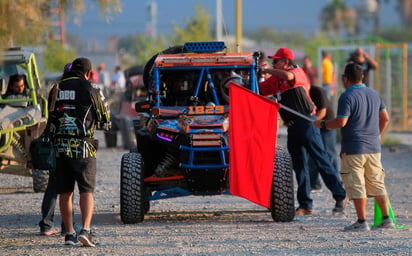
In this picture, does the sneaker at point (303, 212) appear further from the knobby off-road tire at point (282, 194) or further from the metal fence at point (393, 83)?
the metal fence at point (393, 83)

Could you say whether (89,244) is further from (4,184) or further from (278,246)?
(4,184)

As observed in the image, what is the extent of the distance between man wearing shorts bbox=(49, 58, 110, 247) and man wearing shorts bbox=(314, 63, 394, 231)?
8.55 ft

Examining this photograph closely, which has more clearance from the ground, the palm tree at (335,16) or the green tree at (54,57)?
the green tree at (54,57)

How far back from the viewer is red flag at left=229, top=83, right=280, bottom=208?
1123 centimetres

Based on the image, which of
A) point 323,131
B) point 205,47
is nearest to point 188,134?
point 205,47

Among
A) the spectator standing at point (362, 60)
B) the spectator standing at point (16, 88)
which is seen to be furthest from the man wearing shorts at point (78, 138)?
the spectator standing at point (362, 60)

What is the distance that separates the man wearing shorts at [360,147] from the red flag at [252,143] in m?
0.77

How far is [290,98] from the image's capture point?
490 inches

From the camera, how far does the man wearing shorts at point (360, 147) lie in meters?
10.8

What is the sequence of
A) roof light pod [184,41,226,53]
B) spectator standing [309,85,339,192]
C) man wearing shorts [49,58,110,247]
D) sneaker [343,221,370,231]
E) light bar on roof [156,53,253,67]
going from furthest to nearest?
spectator standing [309,85,339,192], roof light pod [184,41,226,53], light bar on roof [156,53,253,67], sneaker [343,221,370,231], man wearing shorts [49,58,110,247]

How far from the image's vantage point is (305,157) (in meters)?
12.6

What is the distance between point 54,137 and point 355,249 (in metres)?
3.02

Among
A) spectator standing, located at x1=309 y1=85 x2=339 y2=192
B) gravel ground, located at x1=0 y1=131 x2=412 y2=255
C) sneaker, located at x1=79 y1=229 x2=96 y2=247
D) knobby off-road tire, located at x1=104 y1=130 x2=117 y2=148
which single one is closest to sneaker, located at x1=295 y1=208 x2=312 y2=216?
gravel ground, located at x1=0 y1=131 x2=412 y2=255

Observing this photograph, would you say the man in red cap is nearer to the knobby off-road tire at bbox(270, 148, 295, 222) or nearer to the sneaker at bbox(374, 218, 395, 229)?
the knobby off-road tire at bbox(270, 148, 295, 222)
